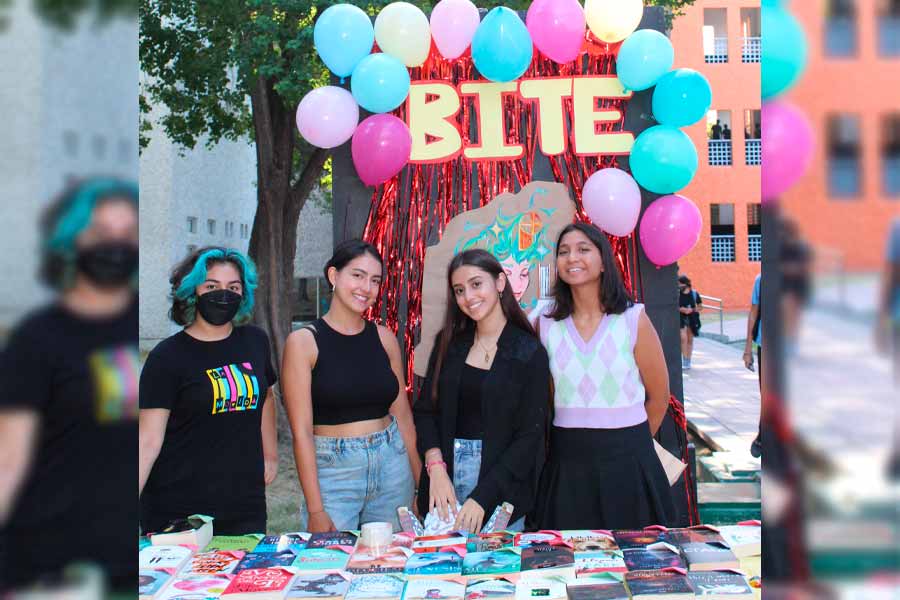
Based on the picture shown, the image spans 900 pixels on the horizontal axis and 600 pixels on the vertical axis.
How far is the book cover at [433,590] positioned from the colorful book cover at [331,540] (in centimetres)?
31

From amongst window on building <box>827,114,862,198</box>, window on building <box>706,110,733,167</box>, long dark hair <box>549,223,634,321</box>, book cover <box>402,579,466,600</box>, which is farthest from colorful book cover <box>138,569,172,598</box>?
window on building <box>706,110,733,167</box>

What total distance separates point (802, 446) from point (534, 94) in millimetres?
3297

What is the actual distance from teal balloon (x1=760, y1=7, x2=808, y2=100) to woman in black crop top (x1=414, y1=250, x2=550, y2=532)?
1.84 m

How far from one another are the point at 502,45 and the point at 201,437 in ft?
6.45

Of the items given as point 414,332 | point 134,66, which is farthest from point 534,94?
point 134,66

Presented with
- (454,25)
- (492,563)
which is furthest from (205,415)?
(454,25)

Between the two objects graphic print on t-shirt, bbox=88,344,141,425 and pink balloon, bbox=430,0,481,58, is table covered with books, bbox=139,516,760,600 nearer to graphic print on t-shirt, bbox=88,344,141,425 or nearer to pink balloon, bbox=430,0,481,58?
graphic print on t-shirt, bbox=88,344,141,425

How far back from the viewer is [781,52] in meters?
0.40

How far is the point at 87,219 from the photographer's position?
16.6 inches

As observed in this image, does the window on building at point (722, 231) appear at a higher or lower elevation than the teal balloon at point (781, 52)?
higher

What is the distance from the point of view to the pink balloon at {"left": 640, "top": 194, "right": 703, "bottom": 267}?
3.34 meters

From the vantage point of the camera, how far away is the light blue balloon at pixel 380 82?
328 centimetres

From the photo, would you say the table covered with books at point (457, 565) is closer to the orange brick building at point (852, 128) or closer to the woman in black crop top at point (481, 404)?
the woman in black crop top at point (481, 404)

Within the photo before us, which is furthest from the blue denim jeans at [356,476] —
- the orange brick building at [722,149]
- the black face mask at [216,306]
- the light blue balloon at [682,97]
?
the orange brick building at [722,149]
